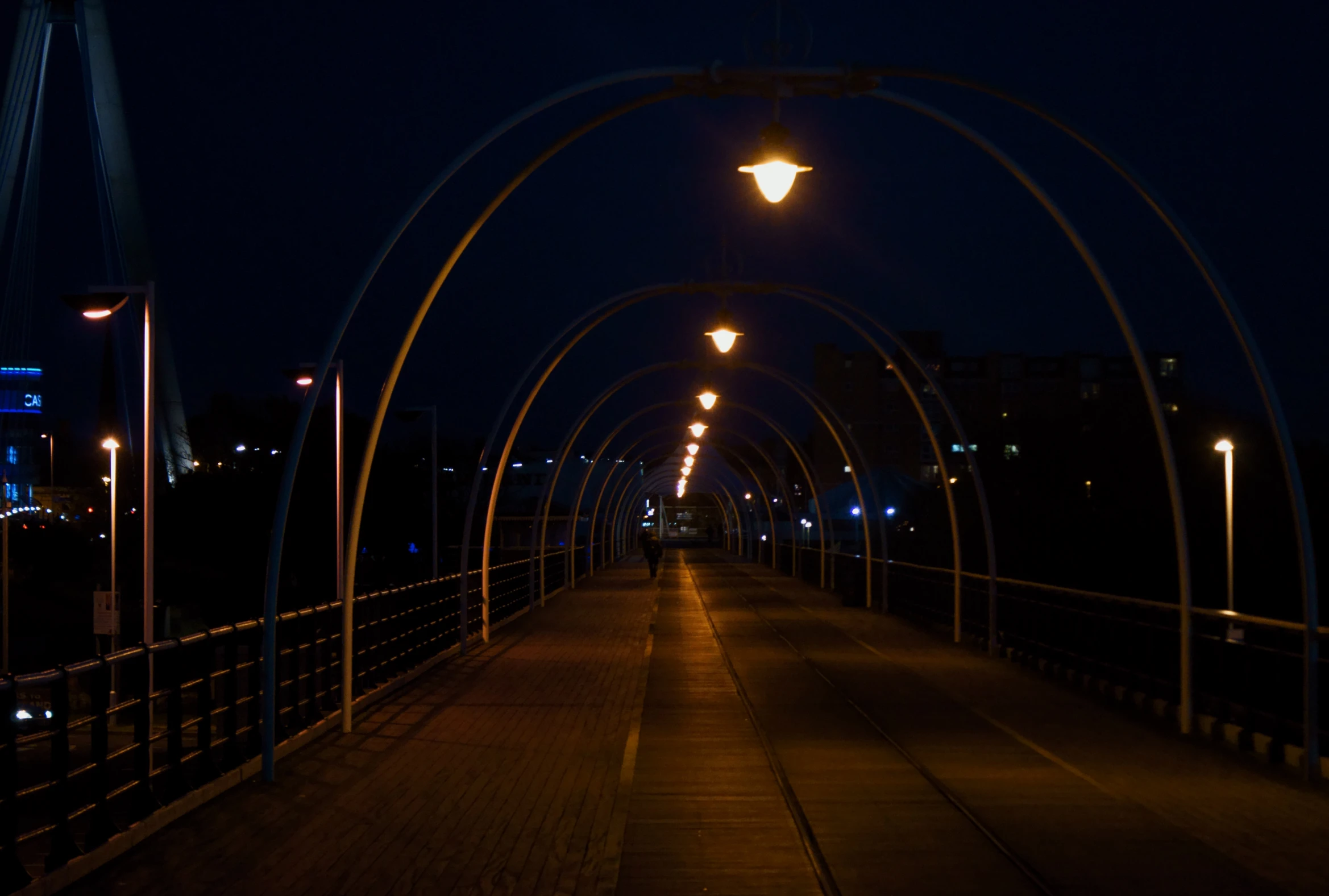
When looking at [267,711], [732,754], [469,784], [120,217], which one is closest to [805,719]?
[732,754]

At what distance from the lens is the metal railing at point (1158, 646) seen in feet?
34.1

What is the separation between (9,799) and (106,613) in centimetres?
1205

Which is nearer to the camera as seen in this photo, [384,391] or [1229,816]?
[1229,816]

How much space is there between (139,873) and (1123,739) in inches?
295

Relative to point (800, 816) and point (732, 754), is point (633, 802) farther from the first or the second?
point (732, 754)

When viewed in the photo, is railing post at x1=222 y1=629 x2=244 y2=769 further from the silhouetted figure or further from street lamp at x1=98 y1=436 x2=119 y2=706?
the silhouetted figure

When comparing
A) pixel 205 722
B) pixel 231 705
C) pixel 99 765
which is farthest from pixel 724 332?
pixel 99 765

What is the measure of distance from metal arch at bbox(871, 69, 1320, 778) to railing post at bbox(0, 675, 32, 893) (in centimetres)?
616

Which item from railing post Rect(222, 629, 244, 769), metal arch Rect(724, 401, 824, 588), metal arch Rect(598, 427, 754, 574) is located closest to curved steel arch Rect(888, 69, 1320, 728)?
railing post Rect(222, 629, 244, 769)

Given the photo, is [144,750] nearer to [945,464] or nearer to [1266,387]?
[1266,387]

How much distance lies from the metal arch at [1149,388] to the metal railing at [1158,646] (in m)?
0.11

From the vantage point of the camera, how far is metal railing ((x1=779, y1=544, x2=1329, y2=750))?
34.1 feet

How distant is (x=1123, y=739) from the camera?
11.2 m

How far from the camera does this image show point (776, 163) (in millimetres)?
8414
